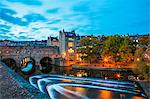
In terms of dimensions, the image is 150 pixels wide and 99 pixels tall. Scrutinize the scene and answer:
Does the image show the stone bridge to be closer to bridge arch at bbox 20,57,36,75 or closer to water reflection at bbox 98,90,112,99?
bridge arch at bbox 20,57,36,75

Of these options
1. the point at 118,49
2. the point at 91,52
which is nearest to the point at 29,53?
the point at 91,52

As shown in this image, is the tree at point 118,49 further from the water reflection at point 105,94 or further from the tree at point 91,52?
the water reflection at point 105,94

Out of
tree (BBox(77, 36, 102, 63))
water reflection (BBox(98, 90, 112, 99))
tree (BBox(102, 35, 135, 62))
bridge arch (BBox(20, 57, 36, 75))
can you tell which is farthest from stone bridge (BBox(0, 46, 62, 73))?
water reflection (BBox(98, 90, 112, 99))

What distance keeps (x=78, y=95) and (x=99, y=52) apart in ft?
98.2

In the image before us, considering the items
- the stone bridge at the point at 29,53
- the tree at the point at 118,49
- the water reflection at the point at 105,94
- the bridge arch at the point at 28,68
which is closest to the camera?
the water reflection at the point at 105,94

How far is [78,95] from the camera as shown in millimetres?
22984

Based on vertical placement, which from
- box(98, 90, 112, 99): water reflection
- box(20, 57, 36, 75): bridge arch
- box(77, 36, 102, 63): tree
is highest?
box(77, 36, 102, 63): tree

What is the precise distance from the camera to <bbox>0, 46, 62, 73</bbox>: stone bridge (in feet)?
178

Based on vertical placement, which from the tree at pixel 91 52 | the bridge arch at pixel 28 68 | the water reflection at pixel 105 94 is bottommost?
the water reflection at pixel 105 94

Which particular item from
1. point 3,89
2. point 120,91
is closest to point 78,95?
point 120,91

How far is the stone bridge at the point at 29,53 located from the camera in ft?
178

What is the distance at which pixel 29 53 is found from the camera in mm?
57031

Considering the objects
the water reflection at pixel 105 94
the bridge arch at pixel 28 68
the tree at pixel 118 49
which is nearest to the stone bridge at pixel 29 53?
the bridge arch at pixel 28 68

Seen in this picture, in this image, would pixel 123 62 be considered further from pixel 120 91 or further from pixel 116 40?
pixel 120 91
